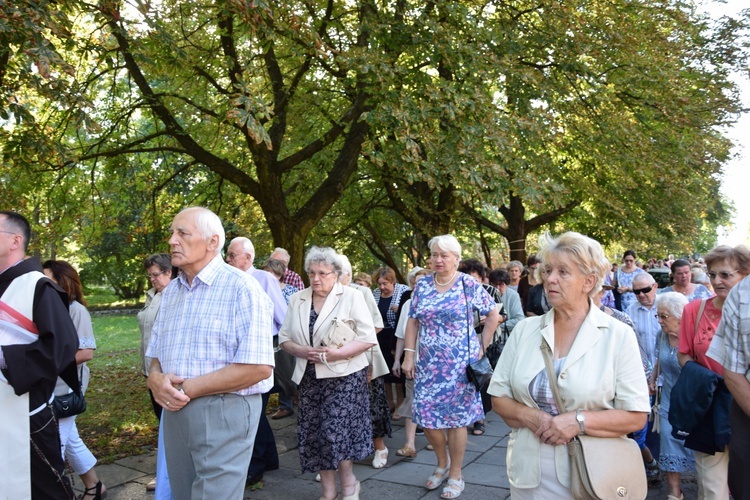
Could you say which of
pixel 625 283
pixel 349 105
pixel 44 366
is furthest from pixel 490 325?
pixel 349 105

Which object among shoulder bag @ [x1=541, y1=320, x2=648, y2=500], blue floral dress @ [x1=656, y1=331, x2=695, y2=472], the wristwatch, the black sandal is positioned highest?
the wristwatch

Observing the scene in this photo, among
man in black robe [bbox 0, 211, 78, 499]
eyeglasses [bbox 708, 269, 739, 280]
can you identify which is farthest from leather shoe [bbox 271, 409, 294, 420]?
eyeglasses [bbox 708, 269, 739, 280]

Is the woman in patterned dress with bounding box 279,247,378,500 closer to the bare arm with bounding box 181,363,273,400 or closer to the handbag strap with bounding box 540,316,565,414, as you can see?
the bare arm with bounding box 181,363,273,400

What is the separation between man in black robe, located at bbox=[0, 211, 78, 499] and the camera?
130 inches

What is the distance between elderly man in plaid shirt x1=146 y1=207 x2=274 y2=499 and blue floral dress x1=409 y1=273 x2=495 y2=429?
2422 mm

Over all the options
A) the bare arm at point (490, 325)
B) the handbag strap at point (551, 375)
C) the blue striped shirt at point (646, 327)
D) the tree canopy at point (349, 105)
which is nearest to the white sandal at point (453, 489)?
the bare arm at point (490, 325)

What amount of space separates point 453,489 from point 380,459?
3.58ft

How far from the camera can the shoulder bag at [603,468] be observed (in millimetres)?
2768

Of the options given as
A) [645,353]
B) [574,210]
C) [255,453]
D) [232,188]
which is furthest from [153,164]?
[574,210]

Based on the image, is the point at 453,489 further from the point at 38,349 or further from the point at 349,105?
the point at 349,105

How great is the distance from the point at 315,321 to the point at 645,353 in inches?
124

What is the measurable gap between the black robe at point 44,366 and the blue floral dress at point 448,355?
2787mm

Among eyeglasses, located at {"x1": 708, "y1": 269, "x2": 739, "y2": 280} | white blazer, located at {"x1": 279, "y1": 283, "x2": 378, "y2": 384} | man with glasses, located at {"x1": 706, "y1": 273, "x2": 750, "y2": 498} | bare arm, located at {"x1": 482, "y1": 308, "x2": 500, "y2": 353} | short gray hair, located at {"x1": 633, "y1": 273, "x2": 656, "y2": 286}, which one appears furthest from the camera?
short gray hair, located at {"x1": 633, "y1": 273, "x2": 656, "y2": 286}

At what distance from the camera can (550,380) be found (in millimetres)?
2936
